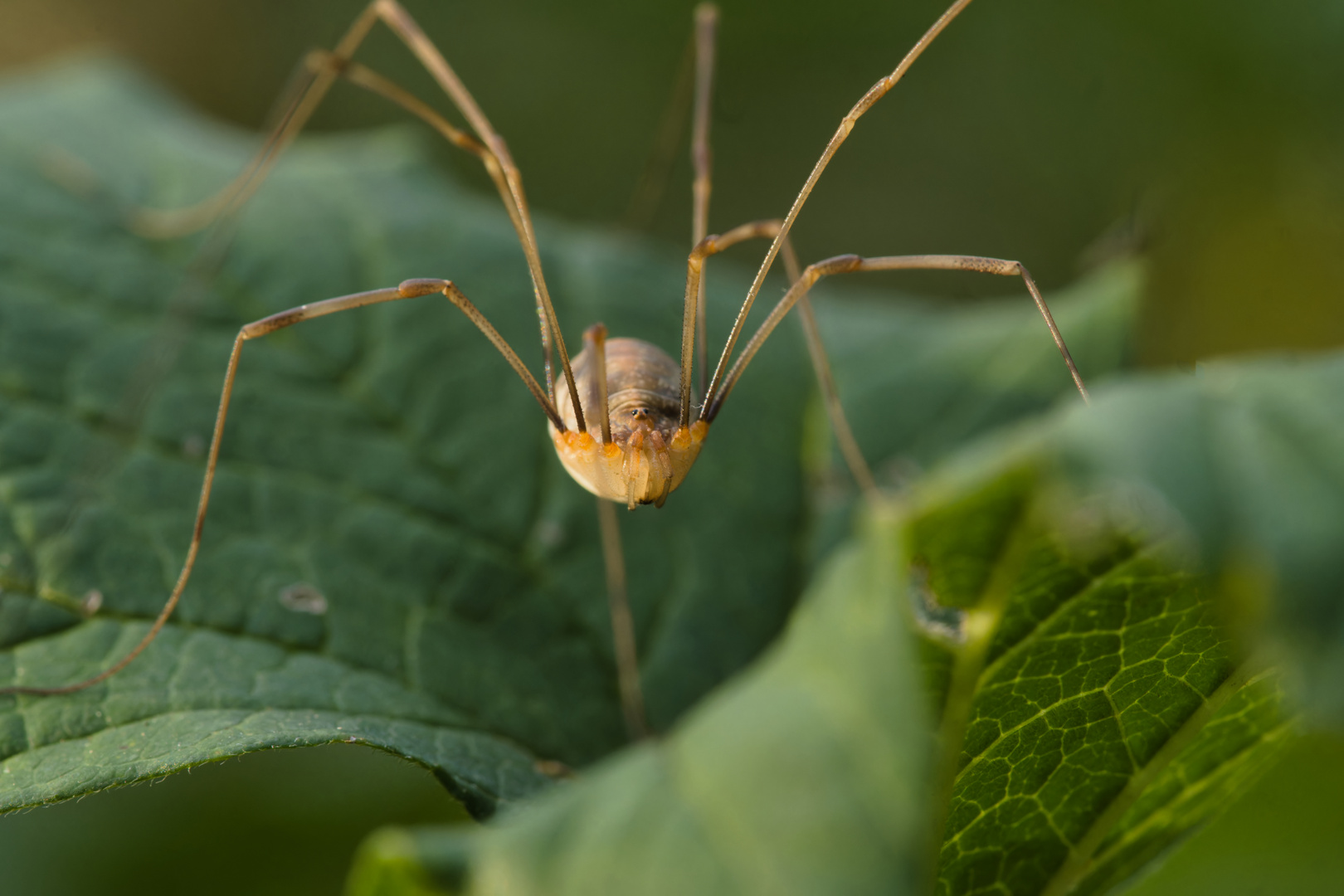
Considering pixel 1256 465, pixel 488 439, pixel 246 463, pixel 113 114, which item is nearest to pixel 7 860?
pixel 246 463

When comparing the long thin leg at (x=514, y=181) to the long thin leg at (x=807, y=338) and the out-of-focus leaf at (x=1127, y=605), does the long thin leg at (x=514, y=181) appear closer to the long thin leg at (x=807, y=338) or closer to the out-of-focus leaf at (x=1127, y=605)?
the long thin leg at (x=807, y=338)

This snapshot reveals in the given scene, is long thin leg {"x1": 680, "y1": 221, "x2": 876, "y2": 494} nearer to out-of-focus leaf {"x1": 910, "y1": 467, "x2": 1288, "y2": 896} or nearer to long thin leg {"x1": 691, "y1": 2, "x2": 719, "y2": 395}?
long thin leg {"x1": 691, "y1": 2, "x2": 719, "y2": 395}

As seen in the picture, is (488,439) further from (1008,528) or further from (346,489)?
(1008,528)

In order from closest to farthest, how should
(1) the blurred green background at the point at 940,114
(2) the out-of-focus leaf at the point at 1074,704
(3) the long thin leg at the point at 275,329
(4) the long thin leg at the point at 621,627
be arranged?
(2) the out-of-focus leaf at the point at 1074,704 < (3) the long thin leg at the point at 275,329 < (4) the long thin leg at the point at 621,627 < (1) the blurred green background at the point at 940,114

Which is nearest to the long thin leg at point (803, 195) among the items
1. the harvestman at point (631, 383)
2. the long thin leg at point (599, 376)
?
the harvestman at point (631, 383)

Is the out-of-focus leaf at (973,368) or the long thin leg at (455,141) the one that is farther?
the out-of-focus leaf at (973,368)

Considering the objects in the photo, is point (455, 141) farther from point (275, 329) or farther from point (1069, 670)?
point (1069, 670)

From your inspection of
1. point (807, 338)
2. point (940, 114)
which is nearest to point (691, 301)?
point (807, 338)

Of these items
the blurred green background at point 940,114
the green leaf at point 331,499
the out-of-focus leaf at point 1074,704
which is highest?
the blurred green background at point 940,114
